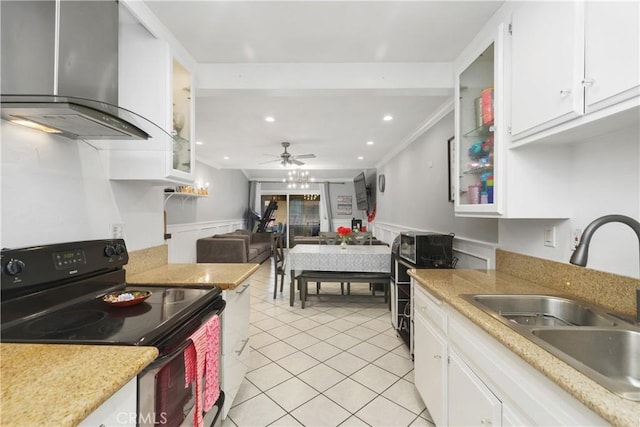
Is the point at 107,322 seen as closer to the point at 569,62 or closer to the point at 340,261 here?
the point at 569,62

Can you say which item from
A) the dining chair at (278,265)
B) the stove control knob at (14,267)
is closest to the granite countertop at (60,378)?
the stove control knob at (14,267)

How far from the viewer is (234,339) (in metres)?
1.75

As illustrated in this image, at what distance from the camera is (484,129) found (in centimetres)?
180

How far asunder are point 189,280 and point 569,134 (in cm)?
212

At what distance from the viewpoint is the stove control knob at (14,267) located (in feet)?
3.29

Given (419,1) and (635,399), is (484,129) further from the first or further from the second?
(635,399)

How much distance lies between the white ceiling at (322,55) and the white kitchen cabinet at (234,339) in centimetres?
166

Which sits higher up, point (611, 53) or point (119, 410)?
point (611, 53)

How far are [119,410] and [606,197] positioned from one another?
6.86ft

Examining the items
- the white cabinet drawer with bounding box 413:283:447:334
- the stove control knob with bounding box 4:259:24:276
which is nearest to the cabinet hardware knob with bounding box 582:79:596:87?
the white cabinet drawer with bounding box 413:283:447:334

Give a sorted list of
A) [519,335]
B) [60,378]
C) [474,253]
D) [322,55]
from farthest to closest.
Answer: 1. [474,253]
2. [322,55]
3. [519,335]
4. [60,378]

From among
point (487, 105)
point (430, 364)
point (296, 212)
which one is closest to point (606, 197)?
point (487, 105)

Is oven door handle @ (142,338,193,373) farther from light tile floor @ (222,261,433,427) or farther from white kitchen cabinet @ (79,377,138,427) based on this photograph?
light tile floor @ (222,261,433,427)

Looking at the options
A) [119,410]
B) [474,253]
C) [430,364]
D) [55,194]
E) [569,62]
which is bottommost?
[430,364]
